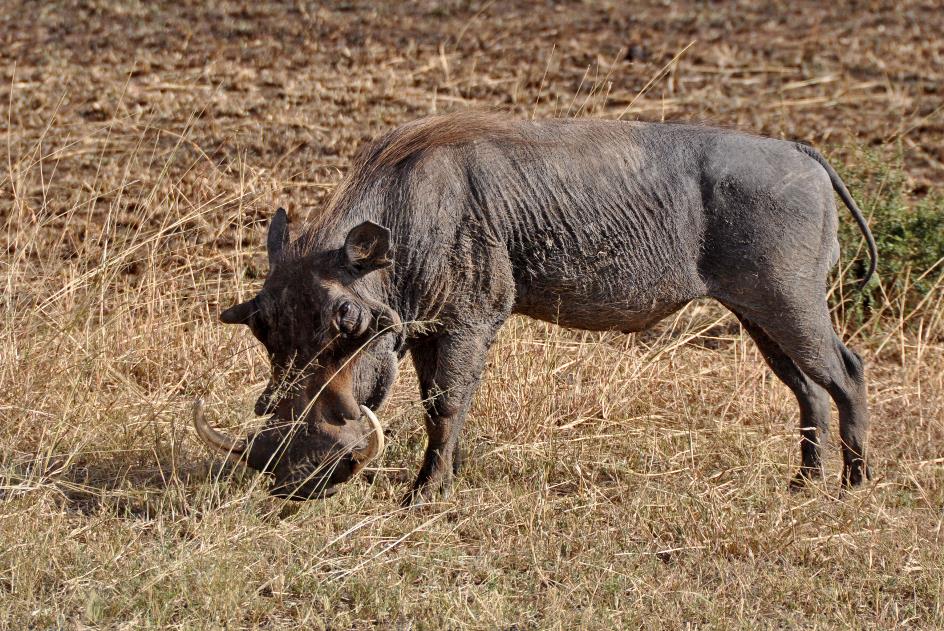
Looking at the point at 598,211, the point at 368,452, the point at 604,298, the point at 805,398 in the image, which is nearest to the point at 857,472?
the point at 805,398

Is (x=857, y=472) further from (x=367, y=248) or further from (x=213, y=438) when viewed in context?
(x=213, y=438)

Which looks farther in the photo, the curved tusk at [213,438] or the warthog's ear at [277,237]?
the warthog's ear at [277,237]

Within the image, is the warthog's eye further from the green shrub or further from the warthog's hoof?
the green shrub


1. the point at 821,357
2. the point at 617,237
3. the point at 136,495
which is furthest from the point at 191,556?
the point at 821,357

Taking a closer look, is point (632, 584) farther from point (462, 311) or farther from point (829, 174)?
point (829, 174)

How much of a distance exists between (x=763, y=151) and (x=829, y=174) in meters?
0.30

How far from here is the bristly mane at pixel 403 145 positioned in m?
3.94

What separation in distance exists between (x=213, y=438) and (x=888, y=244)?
12.3ft

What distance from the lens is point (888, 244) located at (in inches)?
238

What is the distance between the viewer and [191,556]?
3299 mm

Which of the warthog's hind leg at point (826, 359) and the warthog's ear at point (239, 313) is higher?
the warthog's ear at point (239, 313)

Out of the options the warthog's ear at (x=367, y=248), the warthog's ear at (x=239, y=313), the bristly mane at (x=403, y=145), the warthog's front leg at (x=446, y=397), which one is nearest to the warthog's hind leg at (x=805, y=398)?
the warthog's front leg at (x=446, y=397)

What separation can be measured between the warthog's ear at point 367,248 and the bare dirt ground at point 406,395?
0.67m

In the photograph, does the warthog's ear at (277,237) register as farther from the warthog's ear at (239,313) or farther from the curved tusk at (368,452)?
the curved tusk at (368,452)
